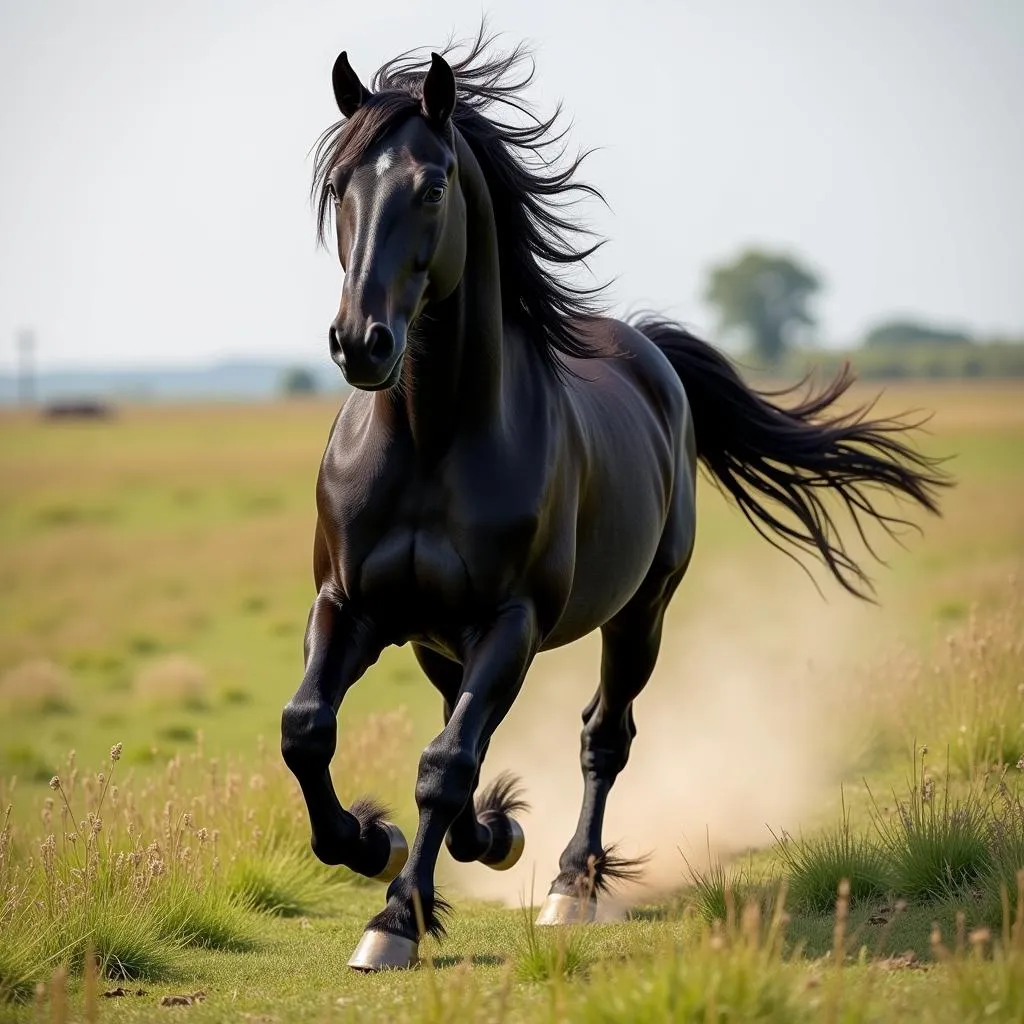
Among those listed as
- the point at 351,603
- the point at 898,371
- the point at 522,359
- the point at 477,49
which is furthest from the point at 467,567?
the point at 898,371

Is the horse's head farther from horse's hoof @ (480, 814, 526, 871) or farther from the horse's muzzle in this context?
horse's hoof @ (480, 814, 526, 871)

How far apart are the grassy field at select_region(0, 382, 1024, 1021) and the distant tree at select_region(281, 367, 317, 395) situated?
116361mm

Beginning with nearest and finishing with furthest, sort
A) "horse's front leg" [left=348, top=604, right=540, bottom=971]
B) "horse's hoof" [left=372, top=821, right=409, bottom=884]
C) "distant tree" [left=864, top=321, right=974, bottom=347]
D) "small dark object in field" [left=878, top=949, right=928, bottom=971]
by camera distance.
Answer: "small dark object in field" [left=878, top=949, right=928, bottom=971], "horse's front leg" [left=348, top=604, right=540, bottom=971], "horse's hoof" [left=372, top=821, right=409, bottom=884], "distant tree" [left=864, top=321, right=974, bottom=347]

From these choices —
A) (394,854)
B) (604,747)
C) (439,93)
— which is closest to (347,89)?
(439,93)

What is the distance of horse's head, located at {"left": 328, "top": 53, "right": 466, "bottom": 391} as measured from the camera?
4.60 metres

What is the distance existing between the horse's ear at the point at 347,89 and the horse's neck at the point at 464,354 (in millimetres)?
386

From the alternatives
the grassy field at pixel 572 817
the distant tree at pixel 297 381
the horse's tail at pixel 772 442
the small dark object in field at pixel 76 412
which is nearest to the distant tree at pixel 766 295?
the distant tree at pixel 297 381

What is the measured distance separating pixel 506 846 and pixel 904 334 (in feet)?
439

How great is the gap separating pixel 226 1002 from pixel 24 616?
18.3 metres

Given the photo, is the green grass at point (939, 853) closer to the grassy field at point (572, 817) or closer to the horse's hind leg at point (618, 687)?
the grassy field at point (572, 817)

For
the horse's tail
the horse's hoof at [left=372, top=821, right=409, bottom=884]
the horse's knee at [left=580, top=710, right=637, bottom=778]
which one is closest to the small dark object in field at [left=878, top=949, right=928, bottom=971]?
the horse's hoof at [left=372, top=821, right=409, bottom=884]

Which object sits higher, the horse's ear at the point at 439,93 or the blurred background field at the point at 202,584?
the horse's ear at the point at 439,93

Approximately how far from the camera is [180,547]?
28141 millimetres

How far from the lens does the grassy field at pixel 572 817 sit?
4.43 m
